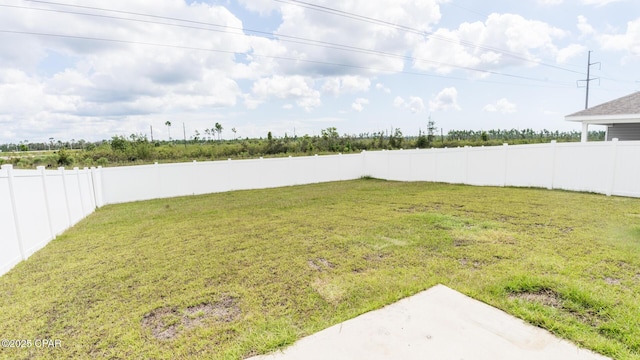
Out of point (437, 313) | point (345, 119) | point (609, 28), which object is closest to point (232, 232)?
point (437, 313)

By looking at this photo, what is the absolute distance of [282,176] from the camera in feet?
44.6

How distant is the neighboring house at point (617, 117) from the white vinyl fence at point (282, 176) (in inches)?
153

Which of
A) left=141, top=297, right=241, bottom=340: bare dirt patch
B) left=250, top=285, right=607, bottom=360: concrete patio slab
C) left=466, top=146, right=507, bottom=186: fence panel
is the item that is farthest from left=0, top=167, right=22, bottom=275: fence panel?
left=466, top=146, right=507, bottom=186: fence panel

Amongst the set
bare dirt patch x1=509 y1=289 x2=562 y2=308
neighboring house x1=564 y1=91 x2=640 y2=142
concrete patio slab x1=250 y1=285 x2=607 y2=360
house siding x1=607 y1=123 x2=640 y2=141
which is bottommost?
bare dirt patch x1=509 y1=289 x2=562 y2=308

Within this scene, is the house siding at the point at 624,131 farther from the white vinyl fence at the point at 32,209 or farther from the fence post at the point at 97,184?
the fence post at the point at 97,184

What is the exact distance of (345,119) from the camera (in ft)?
74.4

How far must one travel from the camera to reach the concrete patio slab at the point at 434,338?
1983 mm

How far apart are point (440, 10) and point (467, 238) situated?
1084cm

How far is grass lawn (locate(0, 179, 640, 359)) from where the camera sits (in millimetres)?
2322

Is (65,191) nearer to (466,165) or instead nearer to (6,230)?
(6,230)

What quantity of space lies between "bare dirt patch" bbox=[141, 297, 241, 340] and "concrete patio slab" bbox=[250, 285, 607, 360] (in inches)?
31.2

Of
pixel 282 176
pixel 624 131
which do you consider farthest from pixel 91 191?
pixel 624 131

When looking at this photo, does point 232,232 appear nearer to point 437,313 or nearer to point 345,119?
point 437,313

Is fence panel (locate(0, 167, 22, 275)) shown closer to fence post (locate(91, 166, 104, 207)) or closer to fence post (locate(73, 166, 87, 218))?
fence post (locate(73, 166, 87, 218))
